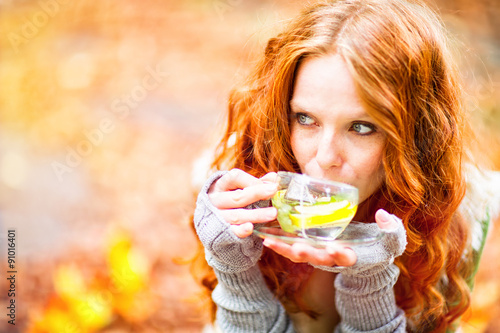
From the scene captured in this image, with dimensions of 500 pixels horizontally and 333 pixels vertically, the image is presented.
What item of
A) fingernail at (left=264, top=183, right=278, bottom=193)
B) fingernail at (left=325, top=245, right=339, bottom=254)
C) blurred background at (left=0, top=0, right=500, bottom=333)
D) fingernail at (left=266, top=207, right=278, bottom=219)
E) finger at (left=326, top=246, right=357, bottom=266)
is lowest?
blurred background at (left=0, top=0, right=500, bottom=333)

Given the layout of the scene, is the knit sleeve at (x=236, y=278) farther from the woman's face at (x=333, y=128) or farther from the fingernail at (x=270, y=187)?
the woman's face at (x=333, y=128)

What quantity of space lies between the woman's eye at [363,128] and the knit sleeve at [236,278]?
1.22 feet

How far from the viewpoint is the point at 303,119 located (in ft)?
4.44

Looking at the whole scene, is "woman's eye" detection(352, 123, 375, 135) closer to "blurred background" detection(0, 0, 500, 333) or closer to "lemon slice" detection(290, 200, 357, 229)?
"lemon slice" detection(290, 200, 357, 229)

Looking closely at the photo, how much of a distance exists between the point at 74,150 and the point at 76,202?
0.43m

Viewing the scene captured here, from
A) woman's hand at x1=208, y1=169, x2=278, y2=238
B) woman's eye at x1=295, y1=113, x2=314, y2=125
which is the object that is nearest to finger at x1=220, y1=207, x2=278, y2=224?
woman's hand at x1=208, y1=169, x2=278, y2=238

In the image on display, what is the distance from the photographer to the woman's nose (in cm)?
125

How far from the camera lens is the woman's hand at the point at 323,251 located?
113 cm

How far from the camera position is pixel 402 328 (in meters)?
1.50

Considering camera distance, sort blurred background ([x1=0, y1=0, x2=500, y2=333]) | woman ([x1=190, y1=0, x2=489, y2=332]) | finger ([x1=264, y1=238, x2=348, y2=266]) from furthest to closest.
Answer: blurred background ([x1=0, y1=0, x2=500, y2=333]) < woman ([x1=190, y1=0, x2=489, y2=332]) < finger ([x1=264, y1=238, x2=348, y2=266])

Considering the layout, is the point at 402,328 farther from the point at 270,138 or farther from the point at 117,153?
the point at 117,153

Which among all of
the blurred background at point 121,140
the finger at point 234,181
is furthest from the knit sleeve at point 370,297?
the blurred background at point 121,140

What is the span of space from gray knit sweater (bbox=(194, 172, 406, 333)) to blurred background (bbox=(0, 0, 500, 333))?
1.48 ft

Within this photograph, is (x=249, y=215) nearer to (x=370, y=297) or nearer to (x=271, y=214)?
(x=271, y=214)
